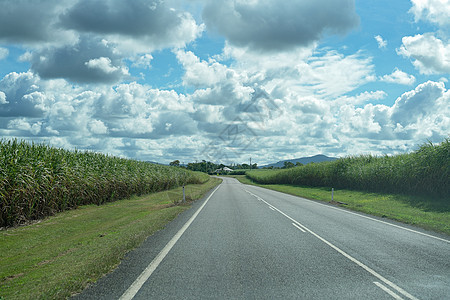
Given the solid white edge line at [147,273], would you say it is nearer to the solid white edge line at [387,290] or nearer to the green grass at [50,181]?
the solid white edge line at [387,290]

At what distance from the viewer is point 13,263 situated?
7.52 metres

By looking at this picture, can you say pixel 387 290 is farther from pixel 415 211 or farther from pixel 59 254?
pixel 415 211

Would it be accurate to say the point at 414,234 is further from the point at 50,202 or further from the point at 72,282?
the point at 50,202

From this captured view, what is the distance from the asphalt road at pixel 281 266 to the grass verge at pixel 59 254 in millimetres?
354

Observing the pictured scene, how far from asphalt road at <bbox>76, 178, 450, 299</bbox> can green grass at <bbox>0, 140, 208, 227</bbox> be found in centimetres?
529

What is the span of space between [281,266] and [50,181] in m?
10.8

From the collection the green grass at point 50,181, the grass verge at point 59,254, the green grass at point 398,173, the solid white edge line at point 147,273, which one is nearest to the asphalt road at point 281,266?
the solid white edge line at point 147,273

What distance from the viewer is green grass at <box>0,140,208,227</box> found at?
1131cm

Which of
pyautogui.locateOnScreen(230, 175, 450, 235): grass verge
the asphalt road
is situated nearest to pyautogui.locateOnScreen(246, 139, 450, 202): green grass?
pyautogui.locateOnScreen(230, 175, 450, 235): grass verge

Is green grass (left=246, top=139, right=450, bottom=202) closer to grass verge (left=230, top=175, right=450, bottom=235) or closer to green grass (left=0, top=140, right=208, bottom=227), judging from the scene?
grass verge (left=230, top=175, right=450, bottom=235)

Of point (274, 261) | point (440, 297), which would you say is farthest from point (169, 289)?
point (440, 297)

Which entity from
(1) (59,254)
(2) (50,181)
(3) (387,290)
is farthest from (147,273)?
(2) (50,181)

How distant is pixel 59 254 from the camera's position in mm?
7938

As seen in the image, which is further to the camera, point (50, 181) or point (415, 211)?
point (415, 211)
